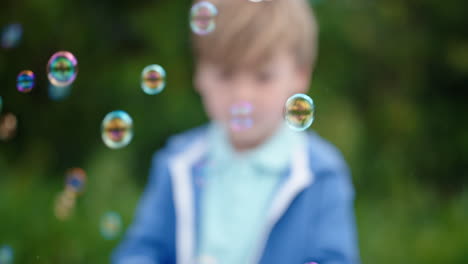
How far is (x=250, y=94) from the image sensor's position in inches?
51.8

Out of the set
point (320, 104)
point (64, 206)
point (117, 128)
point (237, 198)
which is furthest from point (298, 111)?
point (64, 206)

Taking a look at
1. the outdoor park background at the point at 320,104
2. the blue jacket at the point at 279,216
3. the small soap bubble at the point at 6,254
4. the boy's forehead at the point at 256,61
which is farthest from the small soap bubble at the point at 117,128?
the outdoor park background at the point at 320,104

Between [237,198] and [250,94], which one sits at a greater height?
[250,94]

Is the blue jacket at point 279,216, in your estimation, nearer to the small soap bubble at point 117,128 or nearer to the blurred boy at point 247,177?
the blurred boy at point 247,177

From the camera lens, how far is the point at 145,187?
2.18 meters

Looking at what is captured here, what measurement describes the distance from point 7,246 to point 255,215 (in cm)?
97

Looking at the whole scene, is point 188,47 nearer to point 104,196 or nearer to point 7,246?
point 104,196

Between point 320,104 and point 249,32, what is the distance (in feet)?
3.12

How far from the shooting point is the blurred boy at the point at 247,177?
122cm

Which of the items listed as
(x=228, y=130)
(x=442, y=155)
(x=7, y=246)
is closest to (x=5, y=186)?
(x=7, y=246)

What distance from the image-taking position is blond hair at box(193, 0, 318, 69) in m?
1.26

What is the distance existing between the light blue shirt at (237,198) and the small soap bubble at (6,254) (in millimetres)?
744

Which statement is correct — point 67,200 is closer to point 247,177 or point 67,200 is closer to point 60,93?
point 60,93

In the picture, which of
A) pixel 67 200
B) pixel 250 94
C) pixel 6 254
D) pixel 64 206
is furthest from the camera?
pixel 67 200
